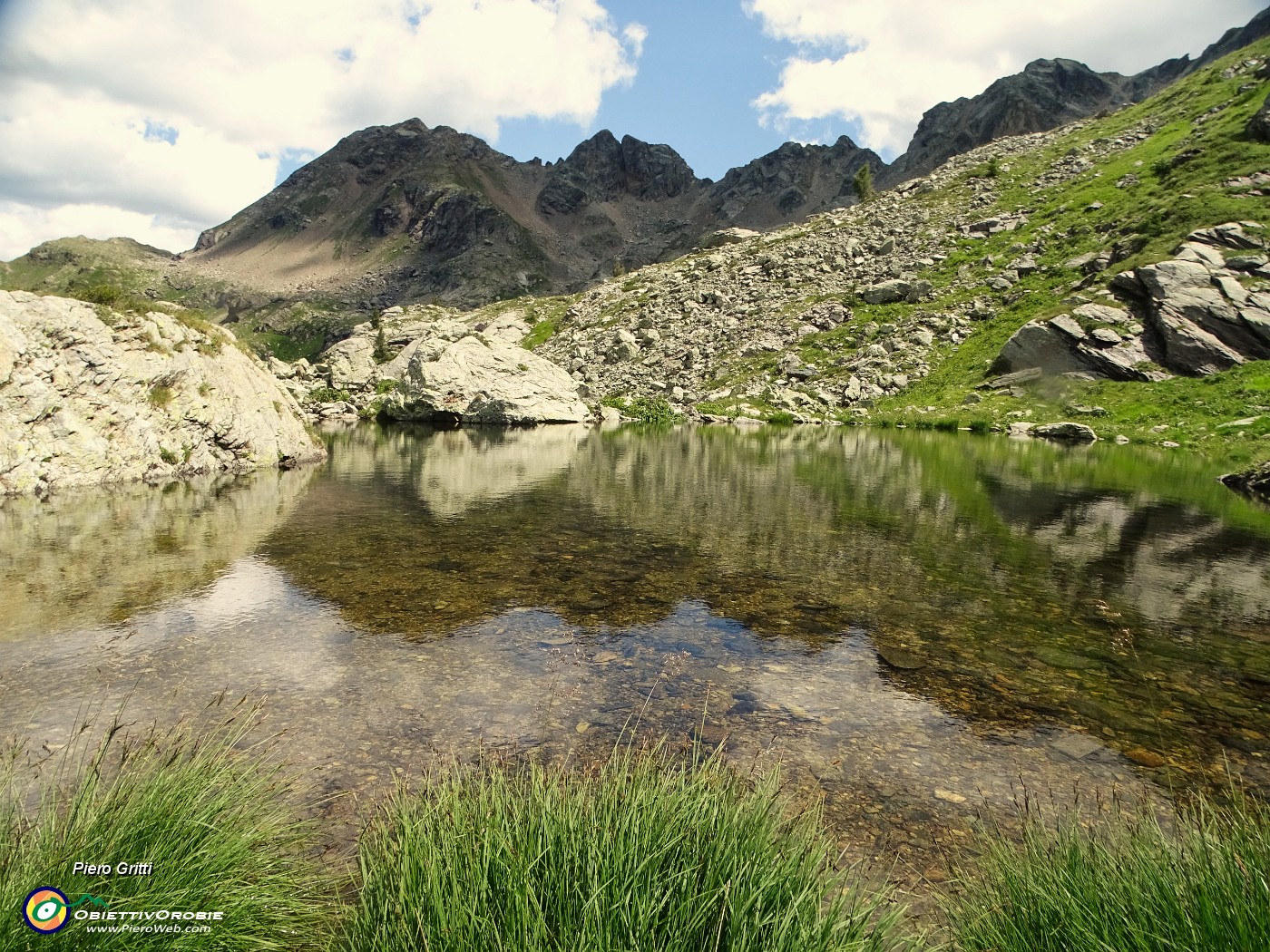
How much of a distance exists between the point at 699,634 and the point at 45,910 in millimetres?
9479

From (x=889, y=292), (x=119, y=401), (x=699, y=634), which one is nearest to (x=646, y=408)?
(x=889, y=292)

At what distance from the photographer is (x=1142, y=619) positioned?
41.0 feet

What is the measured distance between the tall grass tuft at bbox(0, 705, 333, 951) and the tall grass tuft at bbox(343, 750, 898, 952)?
0.58m

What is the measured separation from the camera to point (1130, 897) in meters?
3.35

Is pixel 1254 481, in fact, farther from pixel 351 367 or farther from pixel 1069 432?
pixel 351 367

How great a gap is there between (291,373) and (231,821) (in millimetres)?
101379

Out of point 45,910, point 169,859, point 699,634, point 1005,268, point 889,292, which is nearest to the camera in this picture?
point 45,910

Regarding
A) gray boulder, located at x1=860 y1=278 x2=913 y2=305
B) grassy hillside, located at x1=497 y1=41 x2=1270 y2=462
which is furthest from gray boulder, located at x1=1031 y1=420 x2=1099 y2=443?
gray boulder, located at x1=860 y1=278 x2=913 y2=305

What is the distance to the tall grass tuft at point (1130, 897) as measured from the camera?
2.99 m

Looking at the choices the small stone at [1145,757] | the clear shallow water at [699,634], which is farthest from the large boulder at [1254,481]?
the small stone at [1145,757]

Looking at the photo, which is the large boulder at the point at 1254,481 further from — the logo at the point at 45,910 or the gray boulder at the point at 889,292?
the gray boulder at the point at 889,292

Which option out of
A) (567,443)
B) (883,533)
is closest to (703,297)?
(567,443)

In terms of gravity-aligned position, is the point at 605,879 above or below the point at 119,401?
below

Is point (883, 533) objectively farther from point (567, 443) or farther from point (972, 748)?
point (567, 443)
